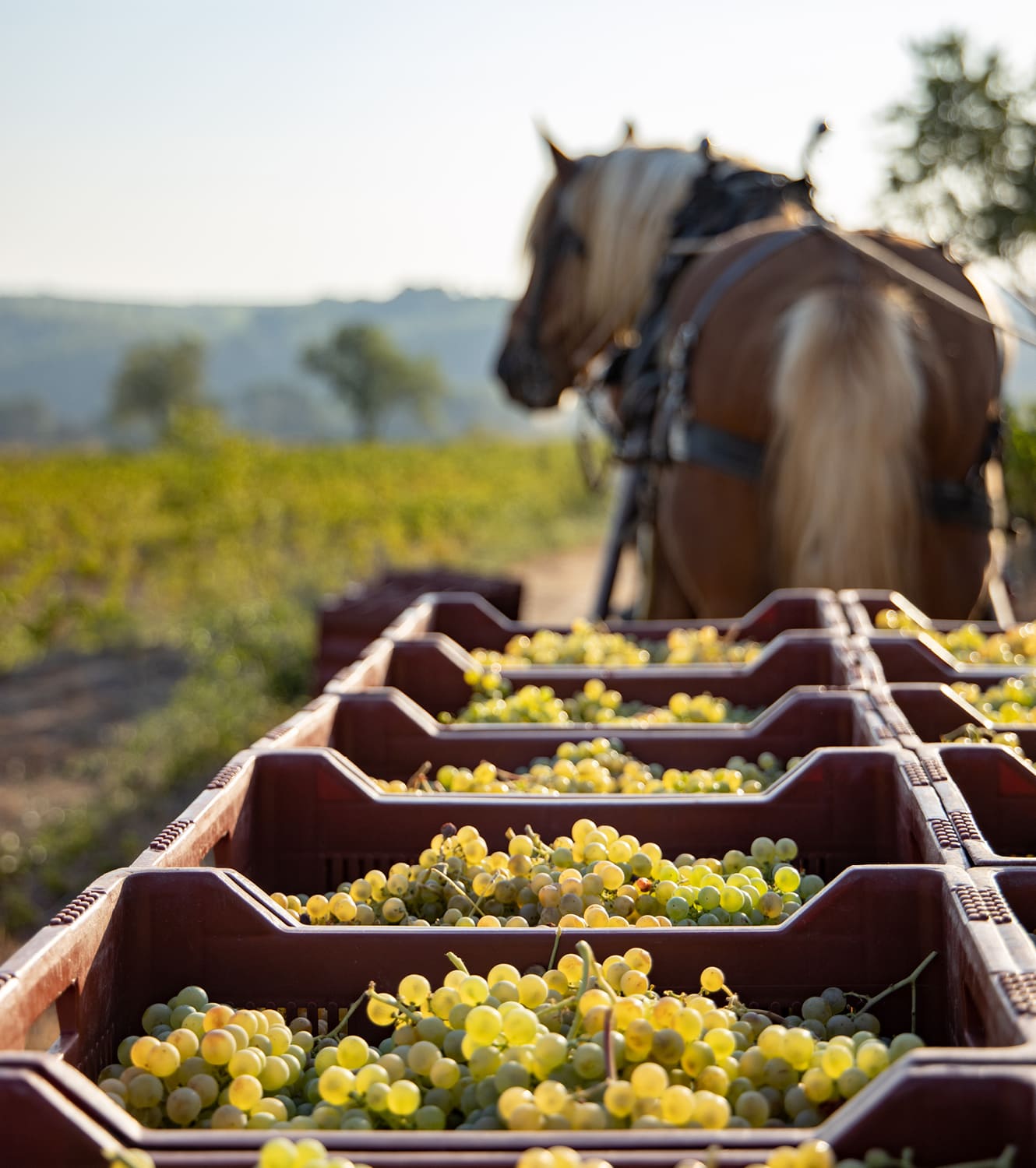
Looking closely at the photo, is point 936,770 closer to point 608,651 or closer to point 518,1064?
point 518,1064

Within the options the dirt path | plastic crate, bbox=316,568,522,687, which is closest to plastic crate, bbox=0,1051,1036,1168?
plastic crate, bbox=316,568,522,687

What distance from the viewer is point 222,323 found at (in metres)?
148

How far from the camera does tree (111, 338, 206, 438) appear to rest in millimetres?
75125

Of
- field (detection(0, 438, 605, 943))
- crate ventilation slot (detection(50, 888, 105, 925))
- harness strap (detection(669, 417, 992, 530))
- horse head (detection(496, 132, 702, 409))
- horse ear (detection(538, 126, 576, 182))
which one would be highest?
horse ear (detection(538, 126, 576, 182))

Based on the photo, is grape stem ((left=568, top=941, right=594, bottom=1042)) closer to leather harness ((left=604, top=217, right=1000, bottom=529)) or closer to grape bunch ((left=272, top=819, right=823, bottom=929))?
grape bunch ((left=272, top=819, right=823, bottom=929))

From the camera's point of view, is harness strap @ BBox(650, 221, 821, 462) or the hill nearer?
harness strap @ BBox(650, 221, 821, 462)

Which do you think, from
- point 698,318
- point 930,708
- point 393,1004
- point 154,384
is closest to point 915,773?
point 930,708

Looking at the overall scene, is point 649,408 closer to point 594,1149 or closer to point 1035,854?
point 1035,854

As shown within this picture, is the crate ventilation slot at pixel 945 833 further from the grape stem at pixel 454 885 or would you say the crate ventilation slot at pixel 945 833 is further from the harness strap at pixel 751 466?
the harness strap at pixel 751 466

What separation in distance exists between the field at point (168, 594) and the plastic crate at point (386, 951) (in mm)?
4118

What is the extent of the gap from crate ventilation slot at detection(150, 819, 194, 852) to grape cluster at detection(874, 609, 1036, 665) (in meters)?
1.84

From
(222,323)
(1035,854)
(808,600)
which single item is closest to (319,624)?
(808,600)

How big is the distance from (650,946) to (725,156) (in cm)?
476

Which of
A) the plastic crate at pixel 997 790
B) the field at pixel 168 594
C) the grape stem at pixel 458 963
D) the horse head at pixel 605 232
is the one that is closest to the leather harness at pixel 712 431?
the horse head at pixel 605 232
